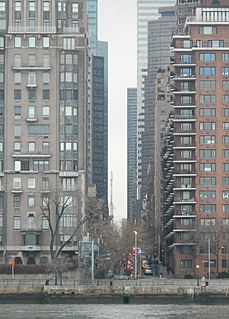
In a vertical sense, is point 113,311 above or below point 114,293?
below

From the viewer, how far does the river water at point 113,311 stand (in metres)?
119

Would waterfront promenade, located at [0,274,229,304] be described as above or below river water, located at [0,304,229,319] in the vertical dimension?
above

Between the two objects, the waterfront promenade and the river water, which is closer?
the river water

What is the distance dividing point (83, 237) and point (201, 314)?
70.7 meters

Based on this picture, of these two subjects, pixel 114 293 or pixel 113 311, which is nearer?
pixel 113 311

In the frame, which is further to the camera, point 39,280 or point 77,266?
point 77,266

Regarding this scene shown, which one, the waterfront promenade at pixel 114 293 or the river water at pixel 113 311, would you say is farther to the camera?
the waterfront promenade at pixel 114 293

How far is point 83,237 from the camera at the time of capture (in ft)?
625

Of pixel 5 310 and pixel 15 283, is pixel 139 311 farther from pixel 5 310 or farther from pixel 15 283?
pixel 15 283

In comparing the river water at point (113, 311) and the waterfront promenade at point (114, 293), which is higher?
the waterfront promenade at point (114, 293)

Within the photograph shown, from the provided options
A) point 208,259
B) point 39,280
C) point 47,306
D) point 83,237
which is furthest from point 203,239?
point 47,306

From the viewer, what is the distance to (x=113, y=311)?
412 feet

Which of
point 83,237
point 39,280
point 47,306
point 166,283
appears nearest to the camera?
point 47,306

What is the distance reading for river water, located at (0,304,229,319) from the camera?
119 metres
